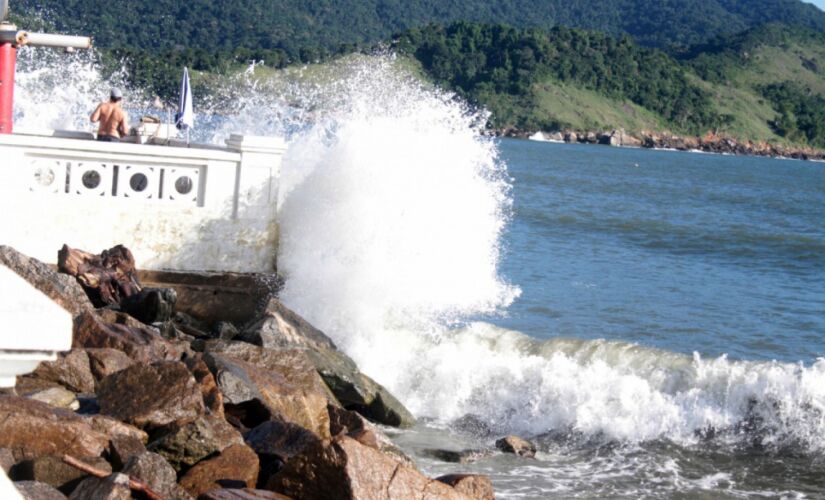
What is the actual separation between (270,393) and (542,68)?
14166cm

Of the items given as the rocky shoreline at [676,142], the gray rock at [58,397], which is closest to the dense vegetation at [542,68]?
the rocky shoreline at [676,142]

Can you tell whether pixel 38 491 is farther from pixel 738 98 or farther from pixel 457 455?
pixel 738 98

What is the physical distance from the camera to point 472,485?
298 inches

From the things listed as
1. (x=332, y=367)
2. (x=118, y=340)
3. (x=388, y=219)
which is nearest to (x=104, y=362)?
(x=118, y=340)

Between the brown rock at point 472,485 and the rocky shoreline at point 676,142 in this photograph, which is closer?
the brown rock at point 472,485

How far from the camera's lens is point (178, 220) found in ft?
40.2

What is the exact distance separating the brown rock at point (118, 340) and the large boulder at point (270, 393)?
553mm

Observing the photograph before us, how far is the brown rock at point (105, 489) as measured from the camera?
5941 mm

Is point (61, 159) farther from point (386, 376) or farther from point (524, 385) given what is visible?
point (524, 385)

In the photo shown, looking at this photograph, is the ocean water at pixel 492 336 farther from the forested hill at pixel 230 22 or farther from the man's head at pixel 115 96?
the forested hill at pixel 230 22

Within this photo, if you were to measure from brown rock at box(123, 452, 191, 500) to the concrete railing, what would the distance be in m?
5.88

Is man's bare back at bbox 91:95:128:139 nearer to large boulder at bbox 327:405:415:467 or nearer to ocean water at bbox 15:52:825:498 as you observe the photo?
ocean water at bbox 15:52:825:498

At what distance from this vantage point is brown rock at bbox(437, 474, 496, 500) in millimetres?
7520

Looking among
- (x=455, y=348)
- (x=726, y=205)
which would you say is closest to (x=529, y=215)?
(x=726, y=205)
